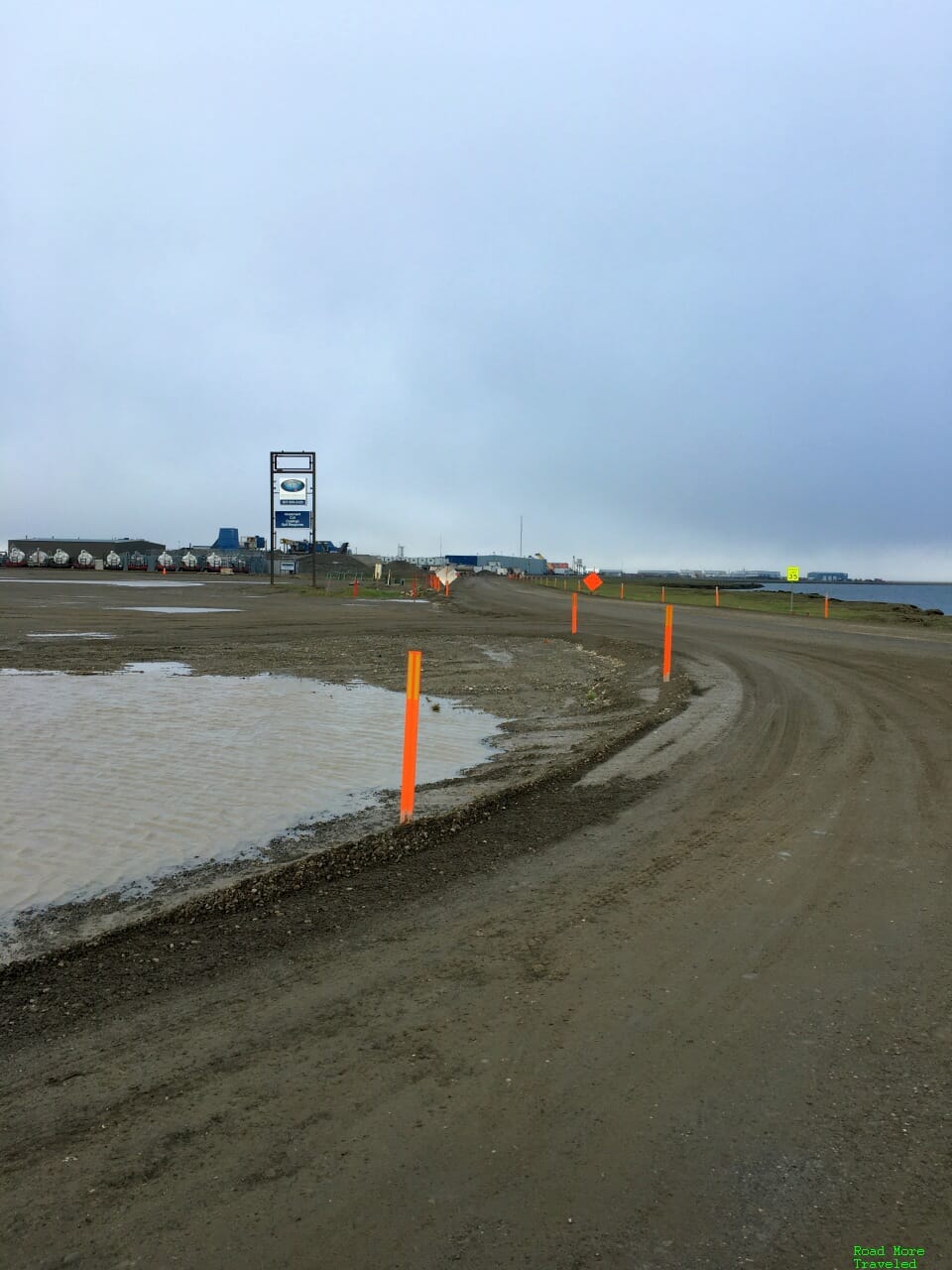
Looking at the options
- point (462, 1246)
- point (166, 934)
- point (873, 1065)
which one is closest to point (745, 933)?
point (873, 1065)

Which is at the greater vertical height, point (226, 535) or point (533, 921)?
point (226, 535)

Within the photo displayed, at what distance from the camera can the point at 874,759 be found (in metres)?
9.15

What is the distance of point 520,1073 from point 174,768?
257 inches

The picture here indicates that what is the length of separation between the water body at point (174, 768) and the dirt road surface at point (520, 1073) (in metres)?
1.52

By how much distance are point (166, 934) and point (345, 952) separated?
1.11 metres

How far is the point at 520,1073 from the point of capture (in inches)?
134

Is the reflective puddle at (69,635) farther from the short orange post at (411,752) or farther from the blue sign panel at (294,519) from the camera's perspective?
the blue sign panel at (294,519)

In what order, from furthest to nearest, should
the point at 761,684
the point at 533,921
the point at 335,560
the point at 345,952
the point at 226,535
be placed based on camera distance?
the point at 226,535 → the point at 335,560 → the point at 761,684 → the point at 533,921 → the point at 345,952

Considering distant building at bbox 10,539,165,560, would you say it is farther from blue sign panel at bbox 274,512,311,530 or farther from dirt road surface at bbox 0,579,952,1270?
dirt road surface at bbox 0,579,952,1270

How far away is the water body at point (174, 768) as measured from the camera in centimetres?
624

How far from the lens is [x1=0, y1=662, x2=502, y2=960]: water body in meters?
6.24

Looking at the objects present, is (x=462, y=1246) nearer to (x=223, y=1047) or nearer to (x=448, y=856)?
(x=223, y=1047)

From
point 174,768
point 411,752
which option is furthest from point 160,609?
point 411,752

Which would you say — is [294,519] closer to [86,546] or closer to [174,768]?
[174,768]
